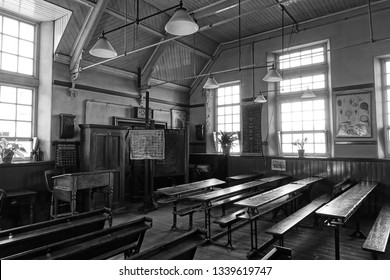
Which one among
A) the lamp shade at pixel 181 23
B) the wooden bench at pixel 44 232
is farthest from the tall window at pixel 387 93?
the wooden bench at pixel 44 232

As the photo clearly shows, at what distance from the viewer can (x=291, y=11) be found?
6.59 meters

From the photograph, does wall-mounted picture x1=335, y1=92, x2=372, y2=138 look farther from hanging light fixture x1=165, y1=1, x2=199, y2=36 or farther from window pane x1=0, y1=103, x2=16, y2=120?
window pane x1=0, y1=103, x2=16, y2=120

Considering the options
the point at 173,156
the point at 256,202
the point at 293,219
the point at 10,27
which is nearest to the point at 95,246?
the point at 256,202

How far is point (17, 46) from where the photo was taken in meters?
5.58

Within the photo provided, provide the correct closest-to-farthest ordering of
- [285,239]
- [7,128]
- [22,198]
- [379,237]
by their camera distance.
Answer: [379,237]
[285,239]
[22,198]
[7,128]

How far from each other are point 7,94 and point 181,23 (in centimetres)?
429

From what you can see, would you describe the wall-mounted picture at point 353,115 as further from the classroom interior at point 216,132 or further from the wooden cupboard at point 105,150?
the wooden cupboard at point 105,150

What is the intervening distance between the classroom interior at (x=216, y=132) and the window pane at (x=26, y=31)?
0.03 meters

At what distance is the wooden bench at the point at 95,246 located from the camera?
217 centimetres

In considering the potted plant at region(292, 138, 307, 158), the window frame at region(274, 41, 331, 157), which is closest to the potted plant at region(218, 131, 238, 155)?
the window frame at region(274, 41, 331, 157)

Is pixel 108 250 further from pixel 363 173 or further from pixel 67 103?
pixel 363 173

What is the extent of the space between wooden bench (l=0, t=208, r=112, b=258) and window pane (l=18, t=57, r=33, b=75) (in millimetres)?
3994

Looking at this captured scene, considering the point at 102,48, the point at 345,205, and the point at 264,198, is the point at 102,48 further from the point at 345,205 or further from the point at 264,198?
the point at 345,205

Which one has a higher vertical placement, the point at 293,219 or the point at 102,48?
Result: the point at 102,48
